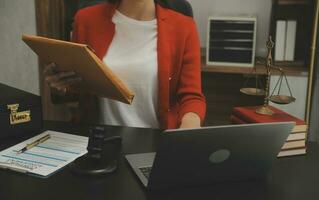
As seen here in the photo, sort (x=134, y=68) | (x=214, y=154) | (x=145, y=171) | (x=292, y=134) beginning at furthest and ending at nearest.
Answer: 1. (x=134, y=68)
2. (x=292, y=134)
3. (x=145, y=171)
4. (x=214, y=154)

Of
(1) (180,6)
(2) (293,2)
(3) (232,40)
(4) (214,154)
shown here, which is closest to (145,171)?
(4) (214,154)

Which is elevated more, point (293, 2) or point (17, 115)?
point (293, 2)

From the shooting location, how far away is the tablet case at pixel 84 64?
1.11 m

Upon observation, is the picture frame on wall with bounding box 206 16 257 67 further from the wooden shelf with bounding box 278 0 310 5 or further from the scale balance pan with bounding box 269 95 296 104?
the scale balance pan with bounding box 269 95 296 104

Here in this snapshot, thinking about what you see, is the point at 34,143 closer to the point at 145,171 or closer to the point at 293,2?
the point at 145,171

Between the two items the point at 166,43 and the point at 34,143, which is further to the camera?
the point at 166,43

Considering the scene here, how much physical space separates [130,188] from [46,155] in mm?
296

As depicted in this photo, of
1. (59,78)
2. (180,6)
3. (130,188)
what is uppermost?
(180,6)

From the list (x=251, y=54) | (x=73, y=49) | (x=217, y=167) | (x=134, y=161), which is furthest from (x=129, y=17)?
(x=251, y=54)

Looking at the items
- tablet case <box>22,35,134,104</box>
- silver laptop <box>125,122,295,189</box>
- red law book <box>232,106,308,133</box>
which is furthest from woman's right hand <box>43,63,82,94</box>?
red law book <box>232,106,308,133</box>

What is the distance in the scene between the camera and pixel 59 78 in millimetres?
1354

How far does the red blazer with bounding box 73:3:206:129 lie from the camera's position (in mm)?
1629

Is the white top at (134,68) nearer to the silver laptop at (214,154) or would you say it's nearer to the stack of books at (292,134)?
the stack of books at (292,134)

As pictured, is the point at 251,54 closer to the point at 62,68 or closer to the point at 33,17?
the point at 33,17
